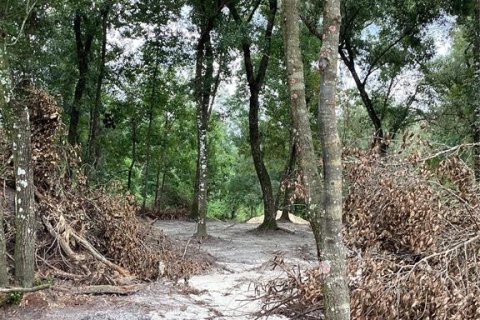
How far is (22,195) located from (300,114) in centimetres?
321

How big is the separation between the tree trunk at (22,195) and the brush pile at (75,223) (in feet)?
2.26

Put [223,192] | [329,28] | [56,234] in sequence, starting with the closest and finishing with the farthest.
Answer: [329,28], [56,234], [223,192]

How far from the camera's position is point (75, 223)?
6809mm

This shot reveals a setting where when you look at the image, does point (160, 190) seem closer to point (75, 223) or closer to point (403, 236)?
point (75, 223)

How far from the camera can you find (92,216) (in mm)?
7223

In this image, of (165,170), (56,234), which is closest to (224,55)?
(56,234)

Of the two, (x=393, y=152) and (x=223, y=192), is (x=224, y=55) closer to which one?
(x=393, y=152)

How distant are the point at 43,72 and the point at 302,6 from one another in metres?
7.94

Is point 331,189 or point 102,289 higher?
point 331,189

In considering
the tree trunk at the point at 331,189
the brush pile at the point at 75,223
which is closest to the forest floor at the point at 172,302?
the brush pile at the point at 75,223

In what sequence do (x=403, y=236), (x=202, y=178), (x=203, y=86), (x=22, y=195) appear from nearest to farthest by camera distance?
(x=403, y=236) < (x=22, y=195) < (x=202, y=178) < (x=203, y=86)

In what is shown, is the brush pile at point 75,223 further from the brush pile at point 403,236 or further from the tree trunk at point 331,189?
the tree trunk at point 331,189

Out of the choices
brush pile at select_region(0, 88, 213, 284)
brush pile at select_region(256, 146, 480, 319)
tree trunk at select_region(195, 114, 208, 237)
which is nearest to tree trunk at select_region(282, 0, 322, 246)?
brush pile at select_region(256, 146, 480, 319)

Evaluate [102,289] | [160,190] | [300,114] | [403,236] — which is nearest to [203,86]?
[102,289]
